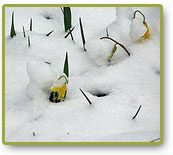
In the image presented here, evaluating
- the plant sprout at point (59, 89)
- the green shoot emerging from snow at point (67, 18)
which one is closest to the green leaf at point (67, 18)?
the green shoot emerging from snow at point (67, 18)

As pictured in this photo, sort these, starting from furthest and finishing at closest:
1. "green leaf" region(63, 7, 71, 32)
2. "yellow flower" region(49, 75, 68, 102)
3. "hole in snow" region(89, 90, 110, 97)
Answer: "green leaf" region(63, 7, 71, 32)
"hole in snow" region(89, 90, 110, 97)
"yellow flower" region(49, 75, 68, 102)

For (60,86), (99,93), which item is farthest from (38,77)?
(99,93)

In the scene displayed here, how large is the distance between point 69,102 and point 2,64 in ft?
0.85

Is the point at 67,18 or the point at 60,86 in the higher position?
the point at 67,18

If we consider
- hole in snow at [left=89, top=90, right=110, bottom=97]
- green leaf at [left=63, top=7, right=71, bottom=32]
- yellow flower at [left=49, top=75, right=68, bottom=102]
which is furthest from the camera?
green leaf at [left=63, top=7, right=71, bottom=32]

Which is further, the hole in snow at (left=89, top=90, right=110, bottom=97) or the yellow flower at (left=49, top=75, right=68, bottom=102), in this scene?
the hole in snow at (left=89, top=90, right=110, bottom=97)

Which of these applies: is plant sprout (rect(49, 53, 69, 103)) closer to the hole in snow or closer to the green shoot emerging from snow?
the hole in snow

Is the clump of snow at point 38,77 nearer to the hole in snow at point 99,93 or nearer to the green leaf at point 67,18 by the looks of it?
the hole in snow at point 99,93

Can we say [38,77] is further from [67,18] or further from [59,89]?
[67,18]

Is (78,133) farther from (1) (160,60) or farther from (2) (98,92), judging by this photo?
(1) (160,60)

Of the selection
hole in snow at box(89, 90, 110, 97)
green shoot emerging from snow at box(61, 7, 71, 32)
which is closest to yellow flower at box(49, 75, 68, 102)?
hole in snow at box(89, 90, 110, 97)

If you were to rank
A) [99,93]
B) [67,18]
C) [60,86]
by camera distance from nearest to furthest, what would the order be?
[60,86], [99,93], [67,18]

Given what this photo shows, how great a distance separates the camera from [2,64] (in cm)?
127

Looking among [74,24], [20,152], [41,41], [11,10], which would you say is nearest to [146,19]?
Answer: [74,24]
